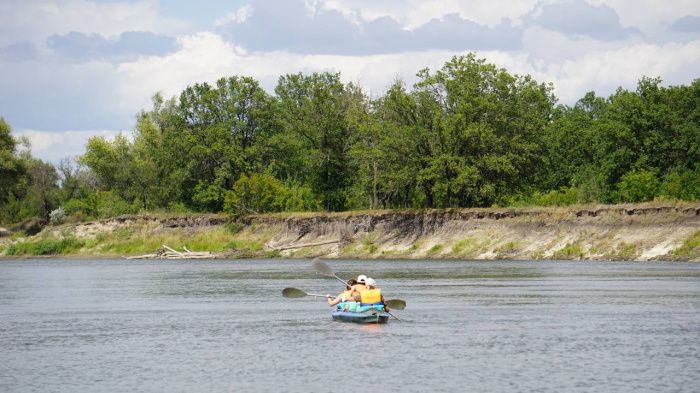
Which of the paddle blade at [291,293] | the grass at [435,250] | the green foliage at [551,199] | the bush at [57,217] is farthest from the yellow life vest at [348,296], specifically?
the bush at [57,217]

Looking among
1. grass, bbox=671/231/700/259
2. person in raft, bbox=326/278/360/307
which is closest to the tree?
grass, bbox=671/231/700/259

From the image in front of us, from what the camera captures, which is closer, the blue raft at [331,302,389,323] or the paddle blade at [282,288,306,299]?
the blue raft at [331,302,389,323]

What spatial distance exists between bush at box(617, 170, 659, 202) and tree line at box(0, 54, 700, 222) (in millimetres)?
107

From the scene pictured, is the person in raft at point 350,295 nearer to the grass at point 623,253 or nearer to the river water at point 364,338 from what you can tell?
the river water at point 364,338

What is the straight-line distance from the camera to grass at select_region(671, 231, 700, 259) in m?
75.8

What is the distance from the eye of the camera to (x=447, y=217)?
96625 mm

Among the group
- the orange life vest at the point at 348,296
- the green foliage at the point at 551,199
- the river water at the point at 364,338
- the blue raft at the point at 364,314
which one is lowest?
the river water at the point at 364,338

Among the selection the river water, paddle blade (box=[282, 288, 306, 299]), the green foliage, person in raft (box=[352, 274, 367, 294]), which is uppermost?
the green foliage

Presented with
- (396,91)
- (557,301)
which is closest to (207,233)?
(396,91)

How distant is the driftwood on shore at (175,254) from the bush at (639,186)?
38562 mm

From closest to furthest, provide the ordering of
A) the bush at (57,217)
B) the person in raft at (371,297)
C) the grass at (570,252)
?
the person in raft at (371,297) < the grass at (570,252) < the bush at (57,217)

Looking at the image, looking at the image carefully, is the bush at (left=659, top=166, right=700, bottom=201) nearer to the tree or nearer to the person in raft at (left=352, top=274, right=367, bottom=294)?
the tree

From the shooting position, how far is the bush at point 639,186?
9156 centimetres

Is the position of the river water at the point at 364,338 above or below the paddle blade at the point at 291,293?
below
